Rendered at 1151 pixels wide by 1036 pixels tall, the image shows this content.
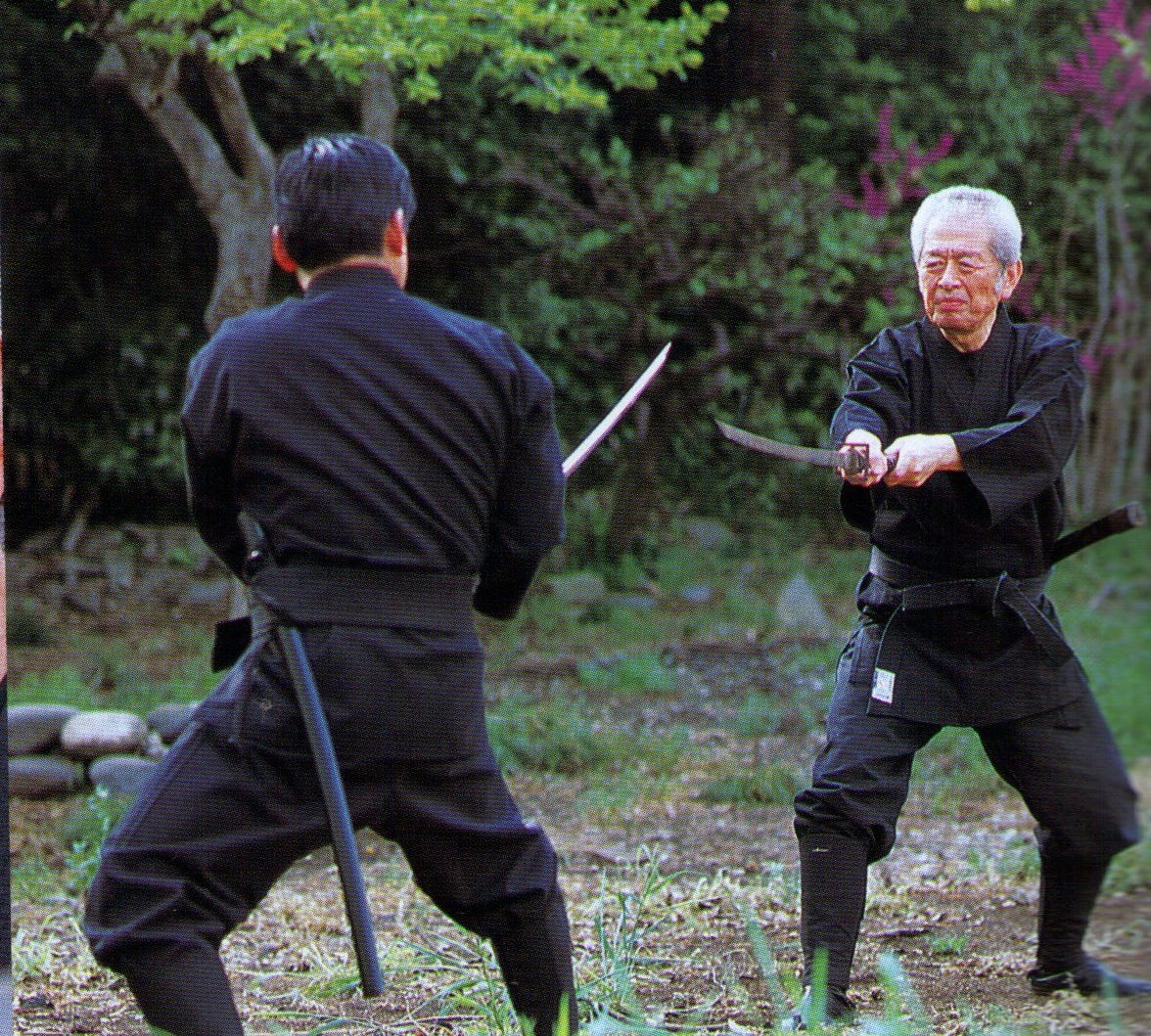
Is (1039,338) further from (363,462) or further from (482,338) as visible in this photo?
(363,462)

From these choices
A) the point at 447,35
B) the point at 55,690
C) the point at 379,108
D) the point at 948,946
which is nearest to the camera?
the point at 948,946

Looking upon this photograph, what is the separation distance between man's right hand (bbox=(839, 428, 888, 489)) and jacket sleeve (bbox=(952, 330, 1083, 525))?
135 millimetres

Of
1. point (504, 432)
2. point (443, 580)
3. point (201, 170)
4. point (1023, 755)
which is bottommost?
point (1023, 755)

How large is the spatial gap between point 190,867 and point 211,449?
0.51 m

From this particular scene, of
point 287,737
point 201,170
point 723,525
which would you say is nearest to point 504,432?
point 287,737

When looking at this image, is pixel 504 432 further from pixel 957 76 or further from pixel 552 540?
pixel 957 76

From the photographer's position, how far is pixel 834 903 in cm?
253

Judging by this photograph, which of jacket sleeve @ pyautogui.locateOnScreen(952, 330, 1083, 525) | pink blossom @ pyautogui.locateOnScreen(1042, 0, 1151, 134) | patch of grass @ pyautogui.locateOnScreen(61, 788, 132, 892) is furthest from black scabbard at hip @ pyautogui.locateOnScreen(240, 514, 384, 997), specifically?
pink blossom @ pyautogui.locateOnScreen(1042, 0, 1151, 134)

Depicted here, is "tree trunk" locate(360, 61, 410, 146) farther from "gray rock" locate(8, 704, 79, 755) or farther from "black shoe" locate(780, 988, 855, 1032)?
"black shoe" locate(780, 988, 855, 1032)

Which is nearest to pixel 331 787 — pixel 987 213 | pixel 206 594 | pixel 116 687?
pixel 987 213

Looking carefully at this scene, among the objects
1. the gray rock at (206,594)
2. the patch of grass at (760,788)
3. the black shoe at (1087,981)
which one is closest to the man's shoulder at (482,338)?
the black shoe at (1087,981)

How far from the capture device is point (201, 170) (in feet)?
14.2

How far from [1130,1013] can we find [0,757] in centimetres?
185

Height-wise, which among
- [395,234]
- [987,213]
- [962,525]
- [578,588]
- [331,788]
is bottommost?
[578,588]
